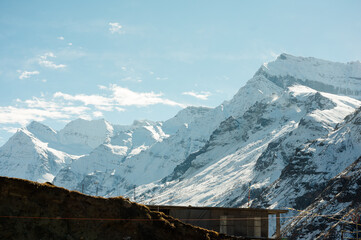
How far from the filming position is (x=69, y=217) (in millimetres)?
40375

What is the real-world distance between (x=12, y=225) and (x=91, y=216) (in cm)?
620

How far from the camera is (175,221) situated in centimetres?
4462

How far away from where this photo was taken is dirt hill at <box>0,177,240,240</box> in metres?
38.7

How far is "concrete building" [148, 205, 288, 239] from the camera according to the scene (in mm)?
Result: 53156

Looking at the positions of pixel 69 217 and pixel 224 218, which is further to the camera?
pixel 224 218

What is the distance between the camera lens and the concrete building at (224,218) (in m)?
53.2

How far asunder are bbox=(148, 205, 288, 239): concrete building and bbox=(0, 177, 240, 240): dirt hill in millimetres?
9074

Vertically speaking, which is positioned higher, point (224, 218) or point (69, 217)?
point (69, 217)

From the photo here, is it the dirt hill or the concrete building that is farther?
the concrete building

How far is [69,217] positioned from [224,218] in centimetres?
1929

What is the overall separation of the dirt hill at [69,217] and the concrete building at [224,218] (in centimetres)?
907

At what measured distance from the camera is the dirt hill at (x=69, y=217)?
38.7m

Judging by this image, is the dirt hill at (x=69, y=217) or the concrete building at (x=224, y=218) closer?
the dirt hill at (x=69, y=217)

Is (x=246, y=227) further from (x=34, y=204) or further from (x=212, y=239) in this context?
(x=34, y=204)
